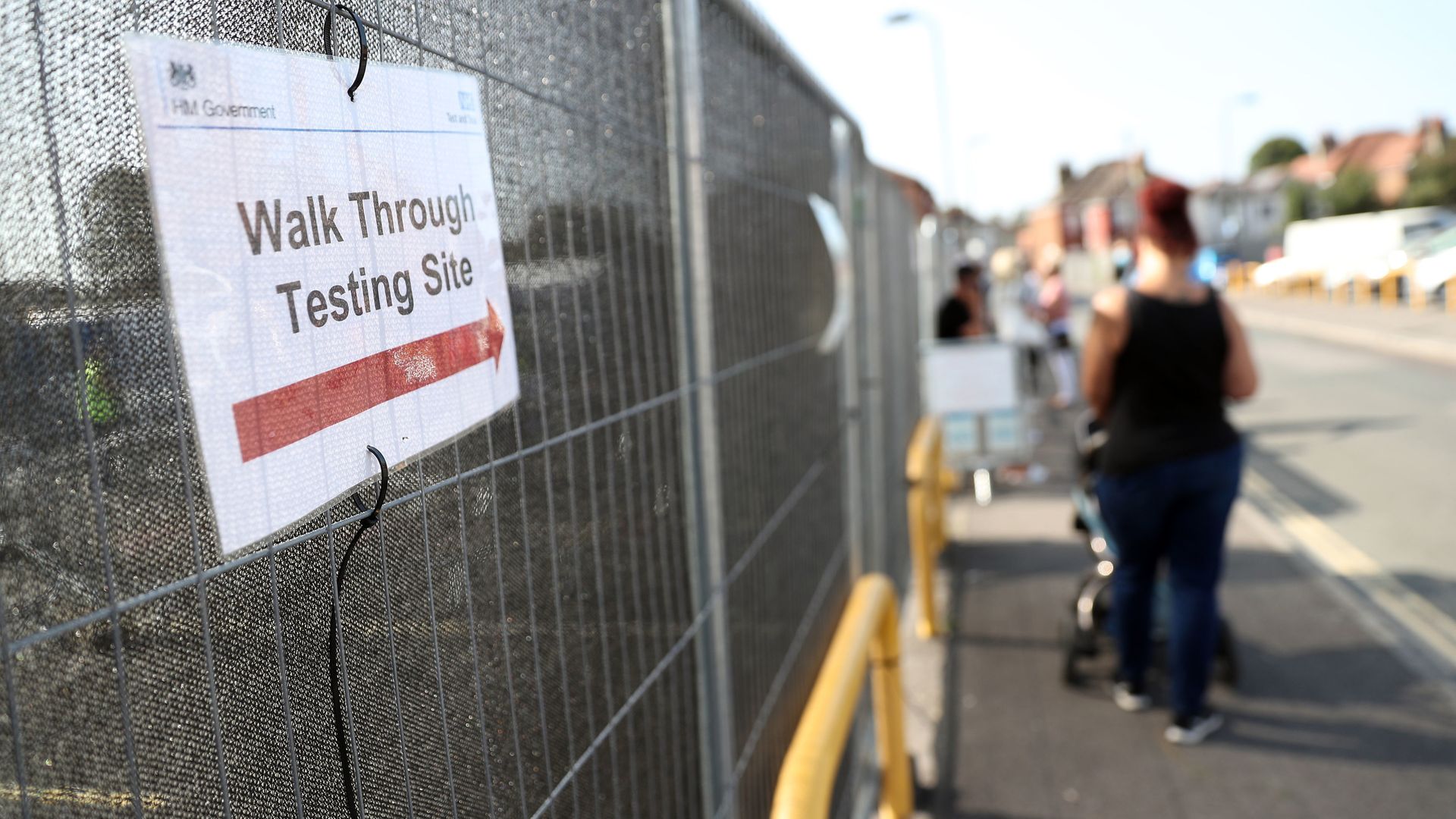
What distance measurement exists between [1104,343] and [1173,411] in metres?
0.33

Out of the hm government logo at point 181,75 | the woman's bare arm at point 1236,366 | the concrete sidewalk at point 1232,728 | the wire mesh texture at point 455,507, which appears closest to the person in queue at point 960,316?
the concrete sidewalk at point 1232,728

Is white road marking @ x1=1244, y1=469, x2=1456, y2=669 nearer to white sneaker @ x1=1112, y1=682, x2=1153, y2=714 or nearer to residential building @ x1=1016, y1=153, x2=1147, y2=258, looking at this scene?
white sneaker @ x1=1112, y1=682, x2=1153, y2=714

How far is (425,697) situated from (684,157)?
121cm

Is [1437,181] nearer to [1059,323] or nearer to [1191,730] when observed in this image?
[1059,323]

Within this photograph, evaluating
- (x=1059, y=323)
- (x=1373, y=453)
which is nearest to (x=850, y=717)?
(x=1373, y=453)

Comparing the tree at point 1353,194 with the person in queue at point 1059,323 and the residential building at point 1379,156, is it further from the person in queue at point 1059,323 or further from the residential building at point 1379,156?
the person in queue at point 1059,323

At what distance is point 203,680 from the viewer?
39.6 inches

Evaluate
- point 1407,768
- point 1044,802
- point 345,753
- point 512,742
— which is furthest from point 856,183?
point 345,753

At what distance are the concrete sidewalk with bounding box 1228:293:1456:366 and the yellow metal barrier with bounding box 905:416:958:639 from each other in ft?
43.5

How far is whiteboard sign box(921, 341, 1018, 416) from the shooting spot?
848 centimetres

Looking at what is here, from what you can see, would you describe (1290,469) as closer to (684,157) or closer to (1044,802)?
(1044,802)

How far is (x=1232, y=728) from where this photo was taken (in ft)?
16.4

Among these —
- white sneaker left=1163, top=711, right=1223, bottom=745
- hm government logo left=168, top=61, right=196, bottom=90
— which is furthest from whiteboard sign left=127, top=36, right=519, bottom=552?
white sneaker left=1163, top=711, right=1223, bottom=745

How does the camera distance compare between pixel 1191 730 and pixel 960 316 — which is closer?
pixel 1191 730
